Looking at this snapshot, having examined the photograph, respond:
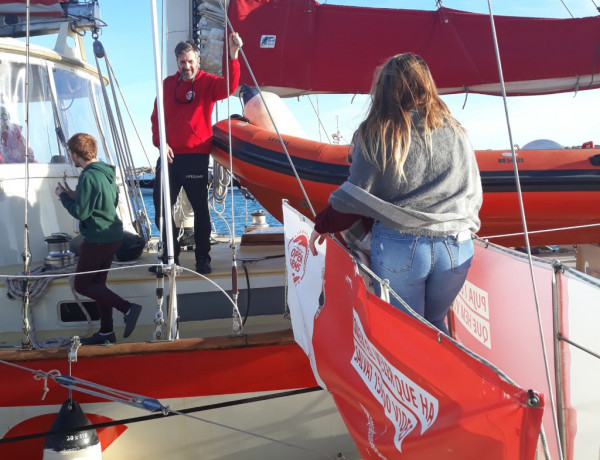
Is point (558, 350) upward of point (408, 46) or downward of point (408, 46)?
downward

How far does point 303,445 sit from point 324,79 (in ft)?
11.0

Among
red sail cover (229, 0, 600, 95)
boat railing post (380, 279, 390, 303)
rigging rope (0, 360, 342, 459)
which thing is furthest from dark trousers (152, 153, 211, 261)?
boat railing post (380, 279, 390, 303)

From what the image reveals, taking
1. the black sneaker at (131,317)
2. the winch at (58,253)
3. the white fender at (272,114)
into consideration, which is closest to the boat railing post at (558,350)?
the black sneaker at (131,317)

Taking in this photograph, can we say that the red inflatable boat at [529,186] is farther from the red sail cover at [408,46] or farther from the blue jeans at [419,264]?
the blue jeans at [419,264]

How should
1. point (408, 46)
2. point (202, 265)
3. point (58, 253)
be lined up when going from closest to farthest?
point (202, 265) < point (58, 253) < point (408, 46)

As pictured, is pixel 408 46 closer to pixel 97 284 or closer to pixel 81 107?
pixel 81 107

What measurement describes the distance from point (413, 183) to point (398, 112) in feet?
0.81

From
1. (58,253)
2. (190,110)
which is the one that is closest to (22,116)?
(58,253)

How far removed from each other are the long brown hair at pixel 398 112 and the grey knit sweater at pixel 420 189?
0.03 metres

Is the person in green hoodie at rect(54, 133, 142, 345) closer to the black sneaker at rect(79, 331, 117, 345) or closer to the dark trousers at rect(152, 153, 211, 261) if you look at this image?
the black sneaker at rect(79, 331, 117, 345)

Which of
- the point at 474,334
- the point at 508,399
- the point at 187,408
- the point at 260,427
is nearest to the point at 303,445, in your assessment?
the point at 260,427

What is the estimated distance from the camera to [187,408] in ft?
11.4

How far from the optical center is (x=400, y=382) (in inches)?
66.4

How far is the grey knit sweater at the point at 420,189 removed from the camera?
203cm
